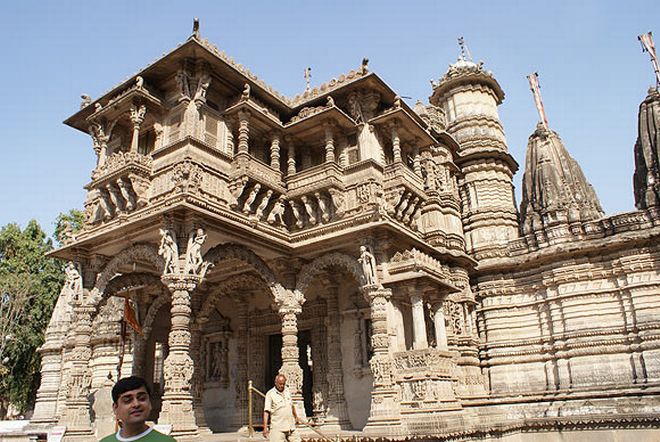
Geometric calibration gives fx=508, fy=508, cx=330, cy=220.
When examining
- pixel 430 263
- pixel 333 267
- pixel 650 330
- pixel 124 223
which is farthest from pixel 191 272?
pixel 650 330

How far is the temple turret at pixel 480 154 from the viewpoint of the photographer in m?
22.7

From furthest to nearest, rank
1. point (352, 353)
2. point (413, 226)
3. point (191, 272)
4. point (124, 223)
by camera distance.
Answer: point (413, 226)
point (352, 353)
point (124, 223)
point (191, 272)

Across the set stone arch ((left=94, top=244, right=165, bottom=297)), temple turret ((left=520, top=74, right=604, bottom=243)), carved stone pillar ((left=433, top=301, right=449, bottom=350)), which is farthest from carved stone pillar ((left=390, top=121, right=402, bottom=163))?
stone arch ((left=94, top=244, right=165, bottom=297))

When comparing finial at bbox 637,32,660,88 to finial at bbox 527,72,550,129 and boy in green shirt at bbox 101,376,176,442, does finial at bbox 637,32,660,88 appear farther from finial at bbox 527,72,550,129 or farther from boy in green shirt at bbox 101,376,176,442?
boy in green shirt at bbox 101,376,176,442

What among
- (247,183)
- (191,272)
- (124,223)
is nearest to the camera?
(191,272)

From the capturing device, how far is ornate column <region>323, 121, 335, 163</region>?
16484 millimetres

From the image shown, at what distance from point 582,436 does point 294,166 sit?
1326 centimetres

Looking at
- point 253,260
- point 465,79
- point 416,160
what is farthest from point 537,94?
point 253,260

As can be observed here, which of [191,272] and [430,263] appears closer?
[191,272]

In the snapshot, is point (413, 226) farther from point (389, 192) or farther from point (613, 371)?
point (613, 371)

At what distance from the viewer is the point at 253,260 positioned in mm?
15648

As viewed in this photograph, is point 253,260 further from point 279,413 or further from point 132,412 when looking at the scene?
point 132,412

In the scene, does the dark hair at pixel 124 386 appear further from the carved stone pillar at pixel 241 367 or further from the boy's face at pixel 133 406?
the carved stone pillar at pixel 241 367

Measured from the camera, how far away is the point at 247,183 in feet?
50.9
